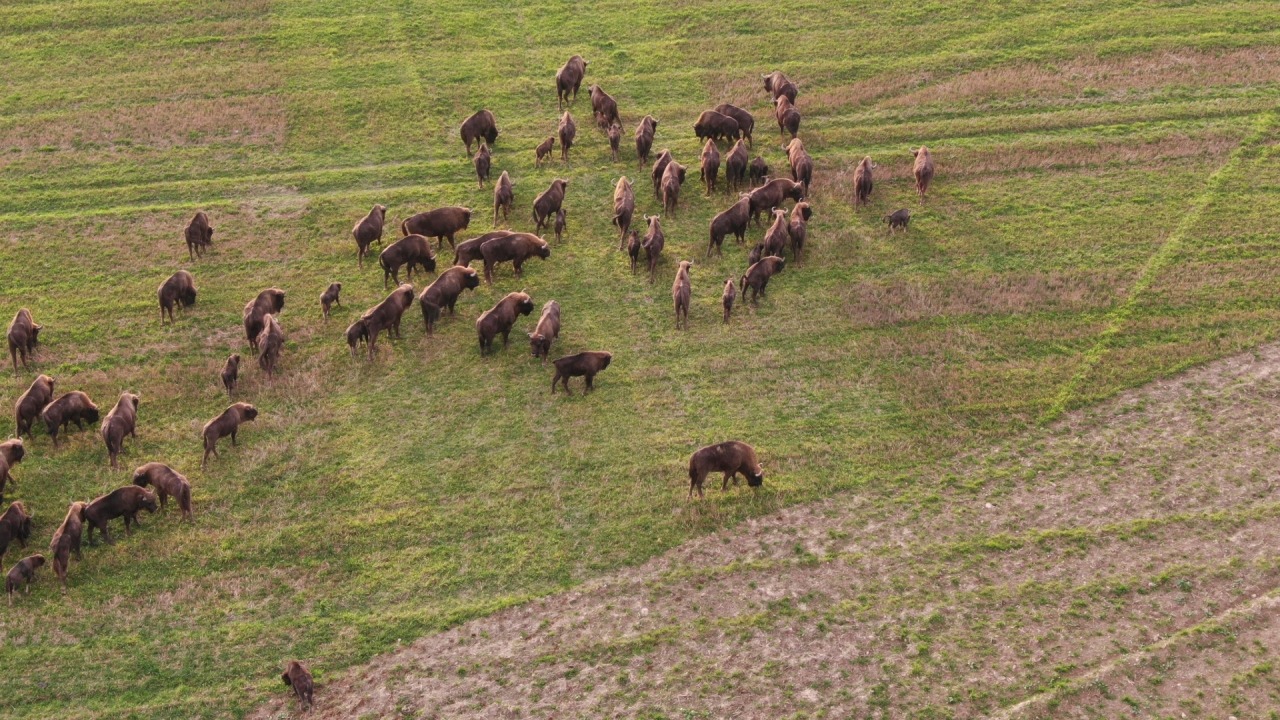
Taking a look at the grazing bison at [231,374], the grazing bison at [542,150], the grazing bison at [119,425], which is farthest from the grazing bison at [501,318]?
the grazing bison at [542,150]

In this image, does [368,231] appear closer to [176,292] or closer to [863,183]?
[176,292]

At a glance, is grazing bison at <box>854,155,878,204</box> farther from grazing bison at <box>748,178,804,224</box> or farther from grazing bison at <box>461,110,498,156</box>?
grazing bison at <box>461,110,498,156</box>

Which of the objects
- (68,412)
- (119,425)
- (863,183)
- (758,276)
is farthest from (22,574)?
(863,183)

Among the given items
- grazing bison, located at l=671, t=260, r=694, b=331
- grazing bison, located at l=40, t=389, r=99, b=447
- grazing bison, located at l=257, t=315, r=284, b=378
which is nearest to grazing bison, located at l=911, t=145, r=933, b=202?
grazing bison, located at l=671, t=260, r=694, b=331

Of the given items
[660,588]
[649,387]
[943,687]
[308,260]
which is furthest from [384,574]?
[308,260]

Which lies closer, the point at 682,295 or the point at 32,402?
the point at 32,402

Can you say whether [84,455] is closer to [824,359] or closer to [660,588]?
[660,588]

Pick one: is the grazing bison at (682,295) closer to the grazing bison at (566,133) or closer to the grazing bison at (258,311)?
the grazing bison at (566,133)
